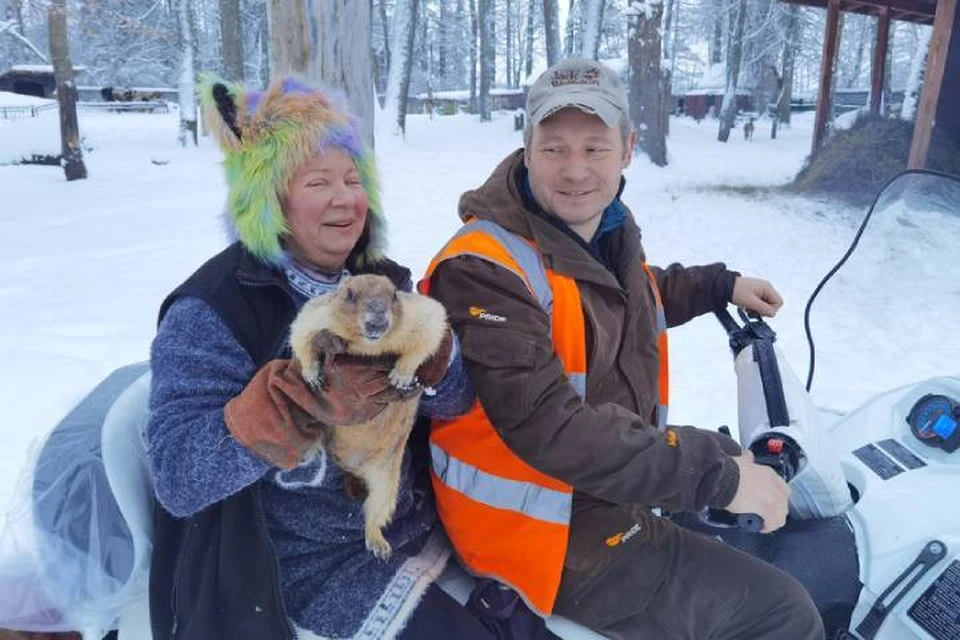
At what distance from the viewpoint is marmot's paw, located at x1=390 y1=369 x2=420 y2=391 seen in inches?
68.8

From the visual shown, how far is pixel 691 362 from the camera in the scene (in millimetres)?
5688

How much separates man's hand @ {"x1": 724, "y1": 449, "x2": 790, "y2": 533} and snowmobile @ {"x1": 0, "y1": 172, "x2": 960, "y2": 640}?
33mm

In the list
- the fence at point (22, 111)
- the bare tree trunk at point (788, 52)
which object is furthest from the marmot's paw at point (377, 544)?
the bare tree trunk at point (788, 52)

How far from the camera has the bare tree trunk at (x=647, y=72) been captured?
1570cm

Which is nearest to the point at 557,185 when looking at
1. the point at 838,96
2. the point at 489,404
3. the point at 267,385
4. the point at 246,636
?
the point at 489,404

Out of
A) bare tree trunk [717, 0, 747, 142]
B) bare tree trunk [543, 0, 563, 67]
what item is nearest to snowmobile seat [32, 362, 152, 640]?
bare tree trunk [543, 0, 563, 67]

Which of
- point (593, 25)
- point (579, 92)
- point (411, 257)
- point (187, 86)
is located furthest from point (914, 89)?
point (187, 86)

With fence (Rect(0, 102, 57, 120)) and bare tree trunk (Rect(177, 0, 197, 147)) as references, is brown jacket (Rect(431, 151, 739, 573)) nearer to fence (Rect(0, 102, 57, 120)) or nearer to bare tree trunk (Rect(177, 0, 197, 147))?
bare tree trunk (Rect(177, 0, 197, 147))

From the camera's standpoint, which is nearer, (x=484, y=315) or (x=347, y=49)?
(x=484, y=315)

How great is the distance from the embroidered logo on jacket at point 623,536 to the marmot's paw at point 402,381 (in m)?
0.72

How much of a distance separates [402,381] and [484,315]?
0.27 metres

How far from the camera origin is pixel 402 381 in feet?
5.75

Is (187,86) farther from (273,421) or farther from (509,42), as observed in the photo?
(509,42)

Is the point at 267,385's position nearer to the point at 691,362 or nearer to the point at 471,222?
the point at 471,222
